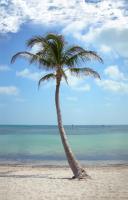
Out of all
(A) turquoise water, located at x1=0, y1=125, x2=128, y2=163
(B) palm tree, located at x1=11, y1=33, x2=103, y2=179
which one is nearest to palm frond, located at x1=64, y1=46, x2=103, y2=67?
(B) palm tree, located at x1=11, y1=33, x2=103, y2=179

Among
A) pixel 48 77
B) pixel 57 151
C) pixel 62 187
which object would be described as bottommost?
pixel 57 151

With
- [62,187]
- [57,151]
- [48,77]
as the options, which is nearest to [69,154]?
[62,187]

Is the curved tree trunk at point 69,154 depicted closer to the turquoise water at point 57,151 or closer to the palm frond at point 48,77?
the palm frond at point 48,77

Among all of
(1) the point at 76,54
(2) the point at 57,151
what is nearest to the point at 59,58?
(1) the point at 76,54

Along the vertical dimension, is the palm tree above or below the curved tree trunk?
above

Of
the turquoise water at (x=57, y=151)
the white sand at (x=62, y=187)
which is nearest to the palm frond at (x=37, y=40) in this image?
the white sand at (x=62, y=187)

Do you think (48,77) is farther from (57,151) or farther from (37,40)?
(57,151)

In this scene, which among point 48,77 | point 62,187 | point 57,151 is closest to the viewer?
point 62,187

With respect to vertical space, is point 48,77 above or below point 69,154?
above

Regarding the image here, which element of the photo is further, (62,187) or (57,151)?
(57,151)

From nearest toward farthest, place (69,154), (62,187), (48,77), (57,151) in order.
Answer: (62,187) → (69,154) → (48,77) → (57,151)

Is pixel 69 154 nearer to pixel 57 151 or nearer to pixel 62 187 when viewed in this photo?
pixel 62 187

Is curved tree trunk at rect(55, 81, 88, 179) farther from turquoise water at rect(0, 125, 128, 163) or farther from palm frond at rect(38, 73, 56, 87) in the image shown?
turquoise water at rect(0, 125, 128, 163)

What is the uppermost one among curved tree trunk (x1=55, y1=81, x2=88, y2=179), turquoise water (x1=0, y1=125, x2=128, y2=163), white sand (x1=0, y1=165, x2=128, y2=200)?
curved tree trunk (x1=55, y1=81, x2=88, y2=179)
